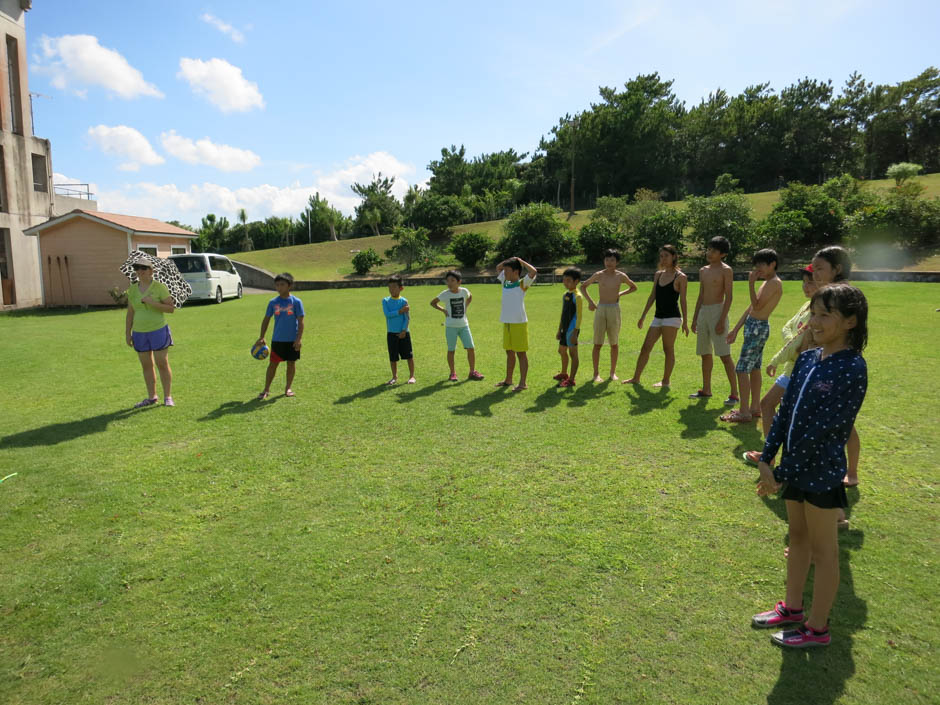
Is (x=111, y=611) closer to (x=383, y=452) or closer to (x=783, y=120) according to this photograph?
(x=383, y=452)

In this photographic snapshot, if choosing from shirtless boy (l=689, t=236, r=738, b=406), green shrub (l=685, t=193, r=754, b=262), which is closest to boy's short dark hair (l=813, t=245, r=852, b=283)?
shirtless boy (l=689, t=236, r=738, b=406)

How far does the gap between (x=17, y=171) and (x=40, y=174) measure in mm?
1953

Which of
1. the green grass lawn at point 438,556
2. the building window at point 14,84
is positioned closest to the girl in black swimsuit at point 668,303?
the green grass lawn at point 438,556

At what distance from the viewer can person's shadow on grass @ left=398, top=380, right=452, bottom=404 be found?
273 inches

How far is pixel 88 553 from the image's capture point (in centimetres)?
342

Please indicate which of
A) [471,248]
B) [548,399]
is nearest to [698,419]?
[548,399]

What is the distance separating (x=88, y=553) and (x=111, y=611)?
2.54 ft

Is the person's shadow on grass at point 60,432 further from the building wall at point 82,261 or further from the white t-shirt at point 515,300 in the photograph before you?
the building wall at point 82,261

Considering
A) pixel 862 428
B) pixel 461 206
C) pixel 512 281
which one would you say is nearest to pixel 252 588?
pixel 512 281

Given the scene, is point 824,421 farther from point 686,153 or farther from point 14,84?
point 686,153

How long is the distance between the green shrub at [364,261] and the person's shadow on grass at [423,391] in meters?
27.2

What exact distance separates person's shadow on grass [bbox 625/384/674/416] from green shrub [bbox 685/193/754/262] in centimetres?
2165

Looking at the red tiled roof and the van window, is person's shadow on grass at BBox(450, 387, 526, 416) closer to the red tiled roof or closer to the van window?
the van window

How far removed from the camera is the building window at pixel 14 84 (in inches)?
822
